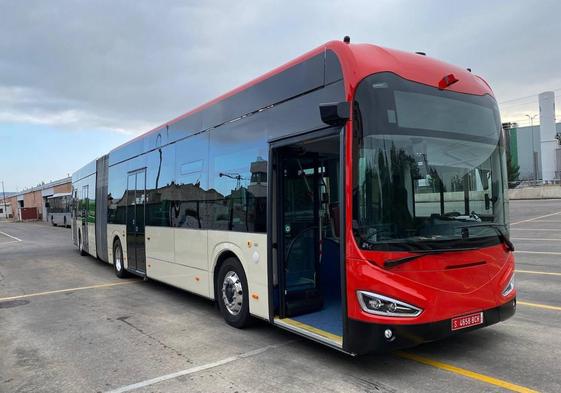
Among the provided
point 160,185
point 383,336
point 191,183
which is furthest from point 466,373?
point 160,185

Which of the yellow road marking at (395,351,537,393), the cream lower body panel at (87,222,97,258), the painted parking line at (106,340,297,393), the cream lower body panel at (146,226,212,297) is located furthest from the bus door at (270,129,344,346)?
the cream lower body panel at (87,222,97,258)

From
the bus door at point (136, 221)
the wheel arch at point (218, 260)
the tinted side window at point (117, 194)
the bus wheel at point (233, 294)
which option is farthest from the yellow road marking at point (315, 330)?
the tinted side window at point (117, 194)

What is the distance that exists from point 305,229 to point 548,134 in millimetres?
69980

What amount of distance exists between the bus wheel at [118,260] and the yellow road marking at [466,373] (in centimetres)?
854

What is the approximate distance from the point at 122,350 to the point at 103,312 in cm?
245

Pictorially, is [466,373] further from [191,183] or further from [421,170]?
[191,183]

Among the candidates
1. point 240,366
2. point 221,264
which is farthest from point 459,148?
point 221,264

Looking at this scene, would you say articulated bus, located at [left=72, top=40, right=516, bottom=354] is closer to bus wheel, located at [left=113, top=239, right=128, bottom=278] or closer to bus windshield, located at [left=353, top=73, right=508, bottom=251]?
bus windshield, located at [left=353, top=73, right=508, bottom=251]

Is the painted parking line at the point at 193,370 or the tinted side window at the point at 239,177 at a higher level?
the tinted side window at the point at 239,177

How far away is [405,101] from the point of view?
4.48 metres

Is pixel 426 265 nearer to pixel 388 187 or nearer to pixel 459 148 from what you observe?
pixel 388 187

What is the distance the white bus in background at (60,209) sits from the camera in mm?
45281

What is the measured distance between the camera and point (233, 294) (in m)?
6.43

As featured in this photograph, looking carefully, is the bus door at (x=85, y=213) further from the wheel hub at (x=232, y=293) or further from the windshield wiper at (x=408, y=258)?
the windshield wiper at (x=408, y=258)
